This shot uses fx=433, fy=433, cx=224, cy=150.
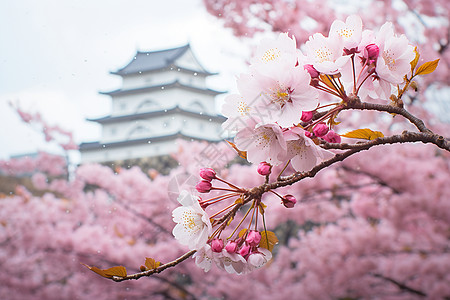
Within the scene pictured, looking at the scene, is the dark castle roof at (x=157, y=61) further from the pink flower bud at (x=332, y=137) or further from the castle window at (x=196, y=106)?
the pink flower bud at (x=332, y=137)

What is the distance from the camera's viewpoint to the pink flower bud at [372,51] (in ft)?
1.07

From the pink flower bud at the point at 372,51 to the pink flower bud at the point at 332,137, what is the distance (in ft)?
0.21

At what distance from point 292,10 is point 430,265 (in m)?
1.31

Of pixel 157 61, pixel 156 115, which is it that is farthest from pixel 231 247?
pixel 157 61

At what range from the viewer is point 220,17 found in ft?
7.35

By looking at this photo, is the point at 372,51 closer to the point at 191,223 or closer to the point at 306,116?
the point at 306,116

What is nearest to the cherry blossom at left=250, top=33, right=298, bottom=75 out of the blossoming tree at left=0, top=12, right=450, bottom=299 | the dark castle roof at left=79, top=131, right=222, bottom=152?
the blossoming tree at left=0, top=12, right=450, bottom=299

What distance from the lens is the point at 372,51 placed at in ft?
1.07

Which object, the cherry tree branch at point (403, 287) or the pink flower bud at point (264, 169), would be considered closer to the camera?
the pink flower bud at point (264, 169)

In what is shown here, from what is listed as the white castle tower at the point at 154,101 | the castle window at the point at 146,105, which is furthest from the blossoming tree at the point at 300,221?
the castle window at the point at 146,105

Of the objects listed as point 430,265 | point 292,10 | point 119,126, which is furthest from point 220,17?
point 119,126

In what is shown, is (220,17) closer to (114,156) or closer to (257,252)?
(114,156)

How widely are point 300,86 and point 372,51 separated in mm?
67

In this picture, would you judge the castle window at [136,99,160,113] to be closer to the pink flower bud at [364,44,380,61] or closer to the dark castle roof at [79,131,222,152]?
the dark castle roof at [79,131,222,152]
